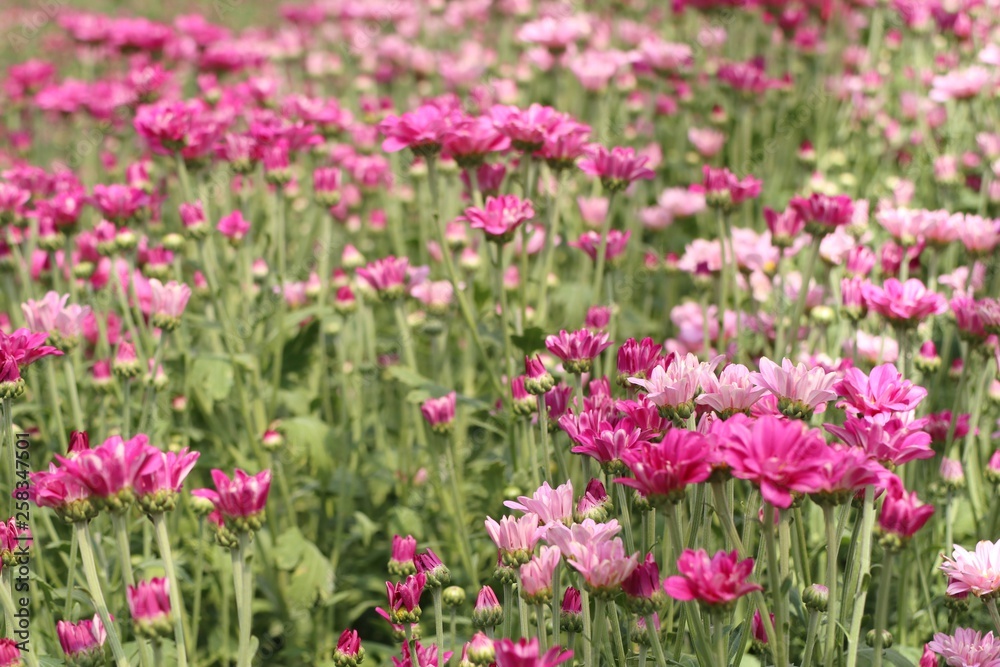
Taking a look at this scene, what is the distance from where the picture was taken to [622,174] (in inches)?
113

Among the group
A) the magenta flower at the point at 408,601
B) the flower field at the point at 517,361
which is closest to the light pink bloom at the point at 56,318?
the flower field at the point at 517,361

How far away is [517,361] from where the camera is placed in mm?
3043

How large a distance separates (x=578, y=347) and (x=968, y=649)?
96 centimetres

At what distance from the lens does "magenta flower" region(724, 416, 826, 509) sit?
152 cm

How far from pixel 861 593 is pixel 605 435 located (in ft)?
1.76

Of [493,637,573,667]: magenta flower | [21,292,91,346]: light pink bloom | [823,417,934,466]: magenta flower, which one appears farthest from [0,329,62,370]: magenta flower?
[823,417,934,466]: magenta flower

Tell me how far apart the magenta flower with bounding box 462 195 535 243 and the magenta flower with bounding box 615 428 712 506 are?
3.51ft

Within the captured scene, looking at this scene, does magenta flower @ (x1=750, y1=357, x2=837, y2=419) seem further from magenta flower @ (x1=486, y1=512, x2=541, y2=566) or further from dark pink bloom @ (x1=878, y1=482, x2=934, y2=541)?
magenta flower @ (x1=486, y1=512, x2=541, y2=566)

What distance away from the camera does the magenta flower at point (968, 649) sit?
5.90 ft

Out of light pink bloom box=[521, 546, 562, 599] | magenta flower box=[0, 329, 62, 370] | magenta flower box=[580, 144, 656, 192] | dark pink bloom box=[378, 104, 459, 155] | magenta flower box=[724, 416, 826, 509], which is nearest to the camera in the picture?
magenta flower box=[724, 416, 826, 509]

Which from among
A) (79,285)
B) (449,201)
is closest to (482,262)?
(449,201)

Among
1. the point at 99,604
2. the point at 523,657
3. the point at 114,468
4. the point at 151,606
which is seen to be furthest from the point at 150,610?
the point at 523,657

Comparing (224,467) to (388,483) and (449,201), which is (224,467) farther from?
(449,201)

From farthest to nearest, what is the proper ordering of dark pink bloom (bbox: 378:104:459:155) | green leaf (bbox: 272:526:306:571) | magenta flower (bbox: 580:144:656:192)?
green leaf (bbox: 272:526:306:571), magenta flower (bbox: 580:144:656:192), dark pink bloom (bbox: 378:104:459:155)
